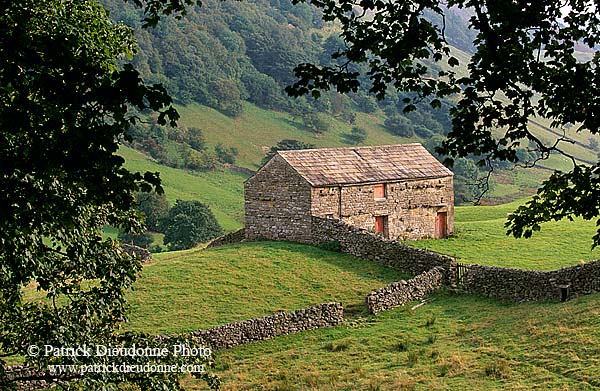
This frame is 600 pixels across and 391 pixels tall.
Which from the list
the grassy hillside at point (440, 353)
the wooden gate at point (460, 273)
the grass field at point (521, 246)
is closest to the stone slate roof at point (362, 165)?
the grass field at point (521, 246)

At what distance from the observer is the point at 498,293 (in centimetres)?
2755

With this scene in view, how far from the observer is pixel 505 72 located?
1009cm

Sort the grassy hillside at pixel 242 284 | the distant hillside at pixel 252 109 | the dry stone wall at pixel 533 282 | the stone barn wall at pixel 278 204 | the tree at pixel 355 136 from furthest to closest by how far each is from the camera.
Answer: the tree at pixel 355 136 → the distant hillside at pixel 252 109 → the stone barn wall at pixel 278 204 → the grassy hillside at pixel 242 284 → the dry stone wall at pixel 533 282

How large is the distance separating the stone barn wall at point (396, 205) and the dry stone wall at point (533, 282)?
9989mm

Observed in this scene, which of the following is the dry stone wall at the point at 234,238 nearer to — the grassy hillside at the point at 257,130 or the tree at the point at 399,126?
the grassy hillside at the point at 257,130

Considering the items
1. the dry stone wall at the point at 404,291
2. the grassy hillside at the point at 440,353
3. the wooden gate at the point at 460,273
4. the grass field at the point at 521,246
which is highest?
the grass field at the point at 521,246

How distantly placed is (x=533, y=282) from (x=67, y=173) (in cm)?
2072

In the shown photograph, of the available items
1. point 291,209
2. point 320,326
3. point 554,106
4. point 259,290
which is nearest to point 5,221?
point 554,106

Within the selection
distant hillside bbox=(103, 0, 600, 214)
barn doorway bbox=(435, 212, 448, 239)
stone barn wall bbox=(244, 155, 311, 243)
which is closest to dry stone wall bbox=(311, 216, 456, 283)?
stone barn wall bbox=(244, 155, 311, 243)

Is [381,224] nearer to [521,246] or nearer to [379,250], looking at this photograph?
[521,246]

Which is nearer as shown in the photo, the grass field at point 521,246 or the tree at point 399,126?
the grass field at point 521,246

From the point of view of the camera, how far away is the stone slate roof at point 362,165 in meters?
38.0

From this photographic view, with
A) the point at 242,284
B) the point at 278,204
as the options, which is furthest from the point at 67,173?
the point at 278,204

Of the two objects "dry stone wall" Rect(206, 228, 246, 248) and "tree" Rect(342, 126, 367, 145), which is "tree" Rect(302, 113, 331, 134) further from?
"dry stone wall" Rect(206, 228, 246, 248)
